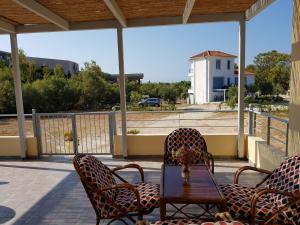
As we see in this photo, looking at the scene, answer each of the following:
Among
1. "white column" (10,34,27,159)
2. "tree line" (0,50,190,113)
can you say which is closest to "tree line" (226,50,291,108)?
"tree line" (0,50,190,113)

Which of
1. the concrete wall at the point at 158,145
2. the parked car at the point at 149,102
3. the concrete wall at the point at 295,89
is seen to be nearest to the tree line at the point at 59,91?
the parked car at the point at 149,102

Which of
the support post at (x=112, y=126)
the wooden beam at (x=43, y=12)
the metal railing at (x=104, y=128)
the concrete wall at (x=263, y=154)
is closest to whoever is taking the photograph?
the wooden beam at (x=43, y=12)

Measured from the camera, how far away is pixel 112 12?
4.41 metres

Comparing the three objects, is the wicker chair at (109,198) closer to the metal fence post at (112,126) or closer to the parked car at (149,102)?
the metal fence post at (112,126)

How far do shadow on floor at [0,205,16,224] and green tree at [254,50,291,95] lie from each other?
2569cm

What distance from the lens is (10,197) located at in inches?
155

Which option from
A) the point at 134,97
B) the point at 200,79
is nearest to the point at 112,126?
the point at 134,97

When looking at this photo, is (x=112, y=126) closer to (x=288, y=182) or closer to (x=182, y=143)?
(x=182, y=143)

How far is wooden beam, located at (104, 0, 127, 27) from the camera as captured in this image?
4.01 metres

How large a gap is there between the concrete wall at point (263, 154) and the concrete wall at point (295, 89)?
493 millimetres

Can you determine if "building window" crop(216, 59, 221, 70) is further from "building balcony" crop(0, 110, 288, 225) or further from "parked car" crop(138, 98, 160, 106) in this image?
"building balcony" crop(0, 110, 288, 225)

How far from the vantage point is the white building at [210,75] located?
100.0 ft

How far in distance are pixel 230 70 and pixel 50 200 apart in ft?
101

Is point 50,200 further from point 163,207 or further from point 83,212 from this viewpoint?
point 163,207
